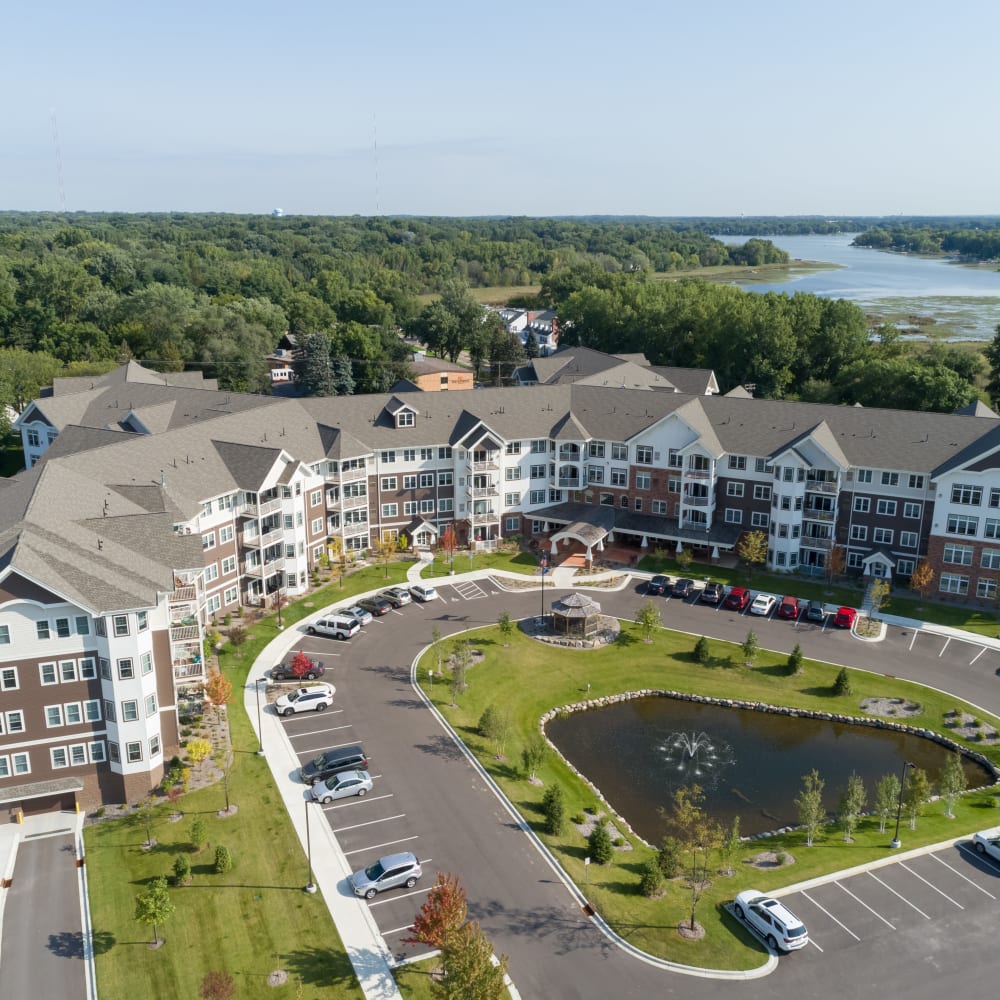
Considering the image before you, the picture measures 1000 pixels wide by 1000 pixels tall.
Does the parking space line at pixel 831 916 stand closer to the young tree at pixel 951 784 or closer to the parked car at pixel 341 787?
the young tree at pixel 951 784

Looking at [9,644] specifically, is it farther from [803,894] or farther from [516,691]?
[803,894]

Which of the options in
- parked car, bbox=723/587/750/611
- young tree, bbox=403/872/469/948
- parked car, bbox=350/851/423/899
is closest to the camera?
young tree, bbox=403/872/469/948

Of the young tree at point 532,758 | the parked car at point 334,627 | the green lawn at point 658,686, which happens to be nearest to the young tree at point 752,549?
the green lawn at point 658,686

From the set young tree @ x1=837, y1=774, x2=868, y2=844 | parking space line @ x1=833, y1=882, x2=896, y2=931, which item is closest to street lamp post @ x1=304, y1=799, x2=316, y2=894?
parking space line @ x1=833, y1=882, x2=896, y2=931

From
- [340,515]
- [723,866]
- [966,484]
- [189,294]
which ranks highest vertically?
[189,294]

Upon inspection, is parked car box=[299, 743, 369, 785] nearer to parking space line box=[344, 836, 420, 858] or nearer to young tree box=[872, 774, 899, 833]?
parking space line box=[344, 836, 420, 858]

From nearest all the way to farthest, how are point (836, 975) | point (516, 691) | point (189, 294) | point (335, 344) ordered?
1. point (836, 975)
2. point (516, 691)
3. point (335, 344)
4. point (189, 294)

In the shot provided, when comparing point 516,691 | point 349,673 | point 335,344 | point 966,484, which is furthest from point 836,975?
point 335,344
